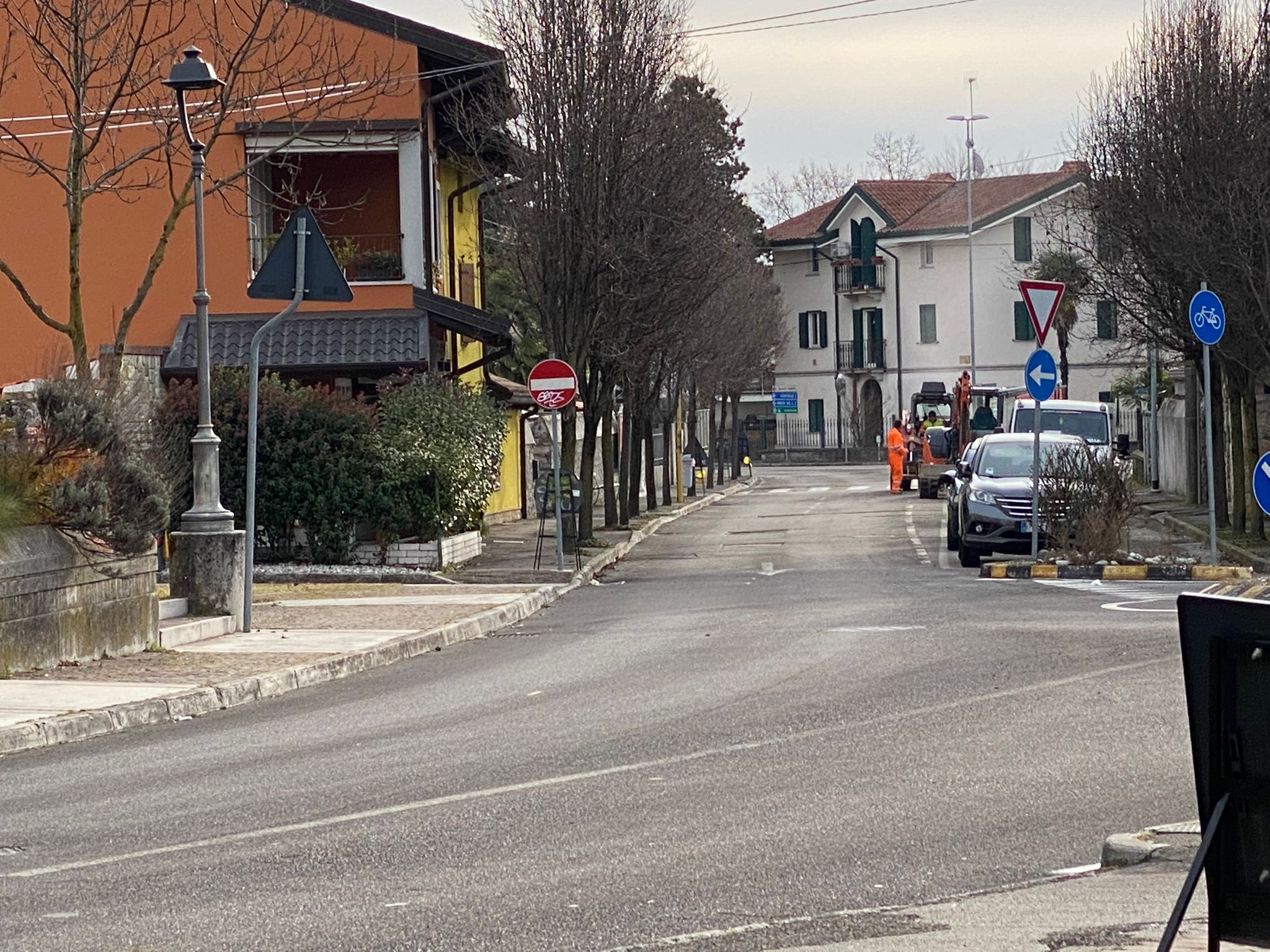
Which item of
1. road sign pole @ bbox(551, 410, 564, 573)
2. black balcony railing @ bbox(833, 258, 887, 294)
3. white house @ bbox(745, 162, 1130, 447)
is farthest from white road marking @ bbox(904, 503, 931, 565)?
black balcony railing @ bbox(833, 258, 887, 294)

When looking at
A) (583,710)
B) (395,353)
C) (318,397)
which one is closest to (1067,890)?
(583,710)

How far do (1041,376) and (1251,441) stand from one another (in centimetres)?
755

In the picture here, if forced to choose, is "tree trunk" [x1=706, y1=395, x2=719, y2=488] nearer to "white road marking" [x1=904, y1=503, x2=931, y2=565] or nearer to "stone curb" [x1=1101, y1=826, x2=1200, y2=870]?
"white road marking" [x1=904, y1=503, x2=931, y2=565]

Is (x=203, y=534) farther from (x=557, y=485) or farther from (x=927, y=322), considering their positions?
(x=927, y=322)

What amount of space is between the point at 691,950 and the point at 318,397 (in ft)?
64.1

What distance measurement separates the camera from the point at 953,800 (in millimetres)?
8125

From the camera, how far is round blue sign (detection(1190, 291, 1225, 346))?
2033 cm

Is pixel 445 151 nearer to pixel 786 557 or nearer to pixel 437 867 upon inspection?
pixel 786 557

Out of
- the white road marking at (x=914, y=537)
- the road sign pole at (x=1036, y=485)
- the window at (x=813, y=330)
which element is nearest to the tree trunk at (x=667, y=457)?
the white road marking at (x=914, y=537)

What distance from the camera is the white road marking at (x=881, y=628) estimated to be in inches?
615

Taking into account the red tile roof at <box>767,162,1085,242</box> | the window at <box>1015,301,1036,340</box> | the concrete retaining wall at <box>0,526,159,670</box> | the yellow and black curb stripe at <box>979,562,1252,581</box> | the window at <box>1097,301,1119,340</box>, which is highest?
the red tile roof at <box>767,162,1085,242</box>

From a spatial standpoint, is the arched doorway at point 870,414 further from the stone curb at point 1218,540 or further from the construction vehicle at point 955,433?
the stone curb at point 1218,540

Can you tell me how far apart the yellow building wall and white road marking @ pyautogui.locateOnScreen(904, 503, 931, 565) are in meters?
7.72

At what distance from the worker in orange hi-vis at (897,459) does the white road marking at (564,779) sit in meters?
39.2
